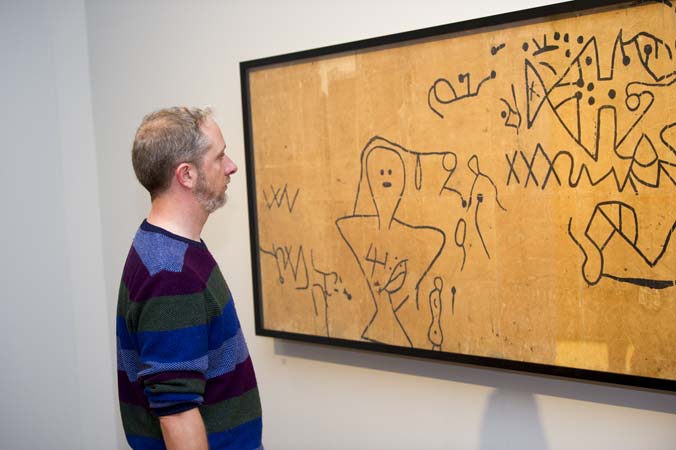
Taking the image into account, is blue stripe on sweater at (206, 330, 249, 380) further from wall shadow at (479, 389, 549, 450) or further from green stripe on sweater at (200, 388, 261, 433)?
wall shadow at (479, 389, 549, 450)

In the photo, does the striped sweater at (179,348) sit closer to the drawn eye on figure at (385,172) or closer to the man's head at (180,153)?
the man's head at (180,153)

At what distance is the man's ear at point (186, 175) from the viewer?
4.91 ft

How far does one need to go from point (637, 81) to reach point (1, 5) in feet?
7.99

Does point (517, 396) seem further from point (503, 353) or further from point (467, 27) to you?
point (467, 27)

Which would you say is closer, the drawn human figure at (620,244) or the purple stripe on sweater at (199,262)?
the purple stripe on sweater at (199,262)

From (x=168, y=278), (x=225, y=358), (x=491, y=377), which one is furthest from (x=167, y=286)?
(x=491, y=377)

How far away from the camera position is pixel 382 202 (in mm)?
2035

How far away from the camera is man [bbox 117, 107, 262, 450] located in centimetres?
138

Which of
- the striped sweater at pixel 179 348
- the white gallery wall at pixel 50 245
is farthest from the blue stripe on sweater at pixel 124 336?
the white gallery wall at pixel 50 245

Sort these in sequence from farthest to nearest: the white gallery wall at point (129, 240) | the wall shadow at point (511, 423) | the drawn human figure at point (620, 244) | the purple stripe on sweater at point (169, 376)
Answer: the white gallery wall at point (129, 240) < the wall shadow at point (511, 423) < the drawn human figure at point (620, 244) < the purple stripe on sweater at point (169, 376)

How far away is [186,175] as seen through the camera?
4.96ft

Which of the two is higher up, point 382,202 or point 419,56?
point 419,56

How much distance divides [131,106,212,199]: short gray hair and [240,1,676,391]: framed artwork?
682 mm

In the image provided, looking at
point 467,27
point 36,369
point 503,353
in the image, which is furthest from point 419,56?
point 36,369
